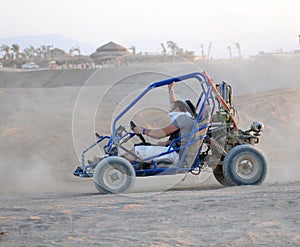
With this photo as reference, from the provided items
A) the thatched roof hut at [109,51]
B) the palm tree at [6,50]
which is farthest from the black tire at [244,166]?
the palm tree at [6,50]

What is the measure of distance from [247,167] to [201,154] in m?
0.81

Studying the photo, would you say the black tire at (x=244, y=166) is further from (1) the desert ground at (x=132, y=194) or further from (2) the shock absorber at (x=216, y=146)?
(1) the desert ground at (x=132, y=194)

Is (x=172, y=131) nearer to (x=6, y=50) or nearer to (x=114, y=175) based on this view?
(x=114, y=175)

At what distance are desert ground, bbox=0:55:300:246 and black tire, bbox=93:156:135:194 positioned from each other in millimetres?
205

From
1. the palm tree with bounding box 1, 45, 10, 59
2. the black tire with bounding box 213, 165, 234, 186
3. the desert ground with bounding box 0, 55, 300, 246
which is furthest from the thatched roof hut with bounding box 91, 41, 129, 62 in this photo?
the black tire with bounding box 213, 165, 234, 186

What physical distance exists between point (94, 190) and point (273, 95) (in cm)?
1302

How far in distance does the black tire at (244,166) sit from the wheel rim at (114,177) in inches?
67.7

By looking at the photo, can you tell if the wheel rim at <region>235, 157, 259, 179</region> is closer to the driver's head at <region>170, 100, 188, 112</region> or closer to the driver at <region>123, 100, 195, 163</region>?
the driver at <region>123, 100, 195, 163</region>

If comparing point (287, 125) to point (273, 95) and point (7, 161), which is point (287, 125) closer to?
point (273, 95)

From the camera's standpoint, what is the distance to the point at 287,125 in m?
19.7

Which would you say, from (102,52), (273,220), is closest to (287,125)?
(273,220)

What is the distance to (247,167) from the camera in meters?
10.6

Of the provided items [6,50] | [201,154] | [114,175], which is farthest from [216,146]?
[6,50]

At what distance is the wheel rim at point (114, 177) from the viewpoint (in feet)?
33.5
